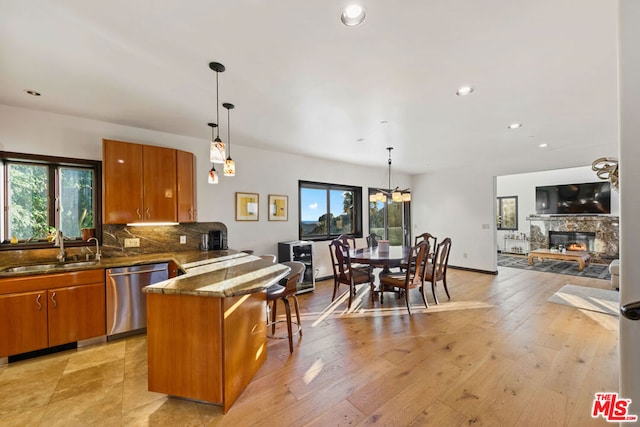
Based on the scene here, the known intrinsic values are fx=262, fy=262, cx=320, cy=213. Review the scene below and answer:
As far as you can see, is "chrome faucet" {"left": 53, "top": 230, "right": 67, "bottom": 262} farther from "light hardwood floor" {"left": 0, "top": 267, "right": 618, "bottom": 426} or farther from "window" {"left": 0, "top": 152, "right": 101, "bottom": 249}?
"light hardwood floor" {"left": 0, "top": 267, "right": 618, "bottom": 426}

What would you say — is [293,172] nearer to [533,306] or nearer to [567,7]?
[567,7]

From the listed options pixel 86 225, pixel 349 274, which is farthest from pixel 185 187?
pixel 349 274

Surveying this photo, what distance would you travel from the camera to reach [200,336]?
1.82 m

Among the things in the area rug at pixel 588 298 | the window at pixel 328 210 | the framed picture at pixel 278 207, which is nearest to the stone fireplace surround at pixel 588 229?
the area rug at pixel 588 298

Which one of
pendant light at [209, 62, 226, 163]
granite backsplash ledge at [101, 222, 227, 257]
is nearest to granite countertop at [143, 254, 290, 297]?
pendant light at [209, 62, 226, 163]

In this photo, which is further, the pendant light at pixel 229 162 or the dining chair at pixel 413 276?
the dining chair at pixel 413 276

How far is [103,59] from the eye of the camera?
204 cm

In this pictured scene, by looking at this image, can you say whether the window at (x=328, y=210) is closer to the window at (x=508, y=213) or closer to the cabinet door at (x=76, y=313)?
the cabinet door at (x=76, y=313)

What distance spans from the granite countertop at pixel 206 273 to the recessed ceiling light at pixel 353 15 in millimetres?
1807

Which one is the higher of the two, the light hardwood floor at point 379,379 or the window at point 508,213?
the window at point 508,213

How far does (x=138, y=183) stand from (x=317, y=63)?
2.65 meters

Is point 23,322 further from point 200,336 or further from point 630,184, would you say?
point 630,184

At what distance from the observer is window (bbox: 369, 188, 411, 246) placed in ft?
21.9

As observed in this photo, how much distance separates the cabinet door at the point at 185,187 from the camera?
11.7 feet
